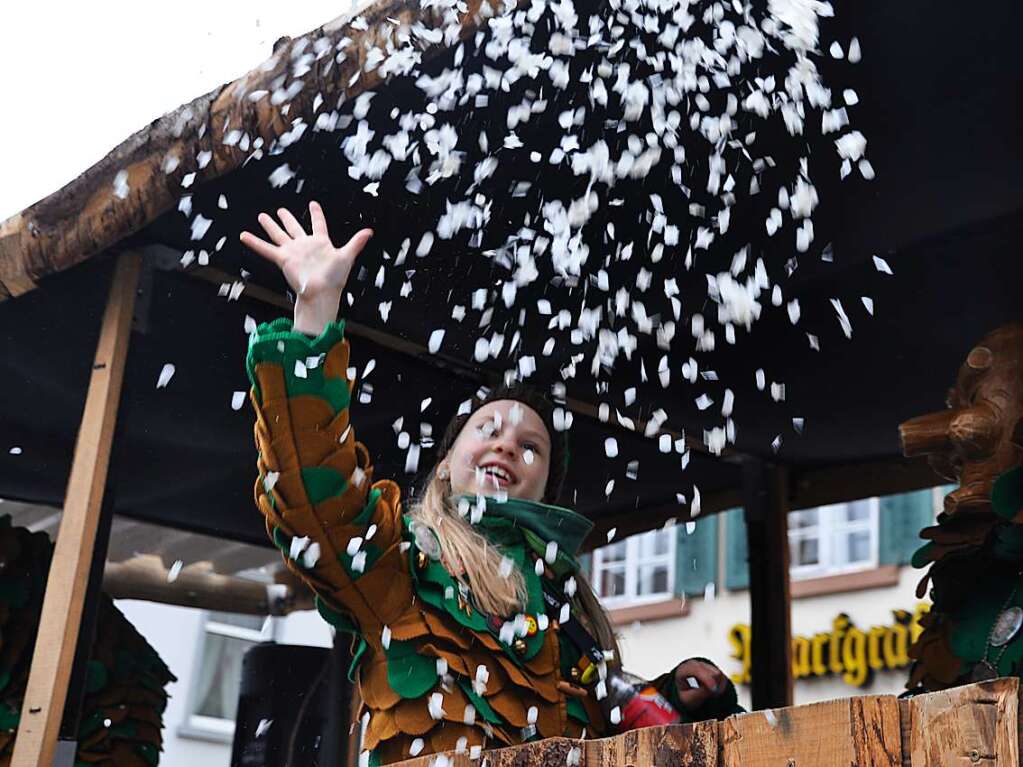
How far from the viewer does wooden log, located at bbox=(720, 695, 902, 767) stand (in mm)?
1238

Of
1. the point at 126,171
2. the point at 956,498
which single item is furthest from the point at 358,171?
the point at 956,498

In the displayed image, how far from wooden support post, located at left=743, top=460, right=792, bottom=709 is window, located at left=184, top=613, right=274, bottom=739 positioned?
29.3 ft

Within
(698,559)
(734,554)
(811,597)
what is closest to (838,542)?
(811,597)

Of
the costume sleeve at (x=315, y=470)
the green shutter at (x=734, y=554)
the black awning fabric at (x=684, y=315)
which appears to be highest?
the green shutter at (x=734, y=554)

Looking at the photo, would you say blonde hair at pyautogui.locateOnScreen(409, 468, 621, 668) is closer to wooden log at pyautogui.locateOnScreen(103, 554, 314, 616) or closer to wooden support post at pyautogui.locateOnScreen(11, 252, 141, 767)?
wooden support post at pyautogui.locateOnScreen(11, 252, 141, 767)

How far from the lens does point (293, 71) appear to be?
2615 mm

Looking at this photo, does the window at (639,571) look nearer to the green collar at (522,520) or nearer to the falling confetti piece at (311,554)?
the green collar at (522,520)

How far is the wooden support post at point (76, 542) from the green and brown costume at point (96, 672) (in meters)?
1.24

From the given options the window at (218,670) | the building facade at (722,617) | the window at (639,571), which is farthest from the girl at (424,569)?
the window at (639,571)

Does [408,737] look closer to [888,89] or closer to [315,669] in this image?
[888,89]

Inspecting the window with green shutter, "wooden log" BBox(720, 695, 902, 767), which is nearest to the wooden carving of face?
"wooden log" BBox(720, 695, 902, 767)

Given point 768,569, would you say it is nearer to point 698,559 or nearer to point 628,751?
point 628,751

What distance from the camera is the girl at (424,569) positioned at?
2.29 meters

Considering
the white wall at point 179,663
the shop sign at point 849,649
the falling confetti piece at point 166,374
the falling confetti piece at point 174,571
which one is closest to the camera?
the falling confetti piece at point 166,374
